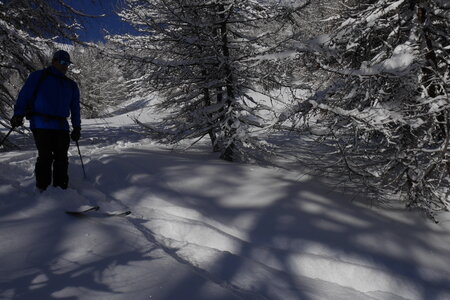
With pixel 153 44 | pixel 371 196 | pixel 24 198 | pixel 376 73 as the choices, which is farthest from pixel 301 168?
pixel 24 198

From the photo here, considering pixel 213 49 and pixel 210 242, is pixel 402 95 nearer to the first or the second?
pixel 210 242

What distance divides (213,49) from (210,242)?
4.72 meters

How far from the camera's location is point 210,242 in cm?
329

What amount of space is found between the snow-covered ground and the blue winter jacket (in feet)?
2.94

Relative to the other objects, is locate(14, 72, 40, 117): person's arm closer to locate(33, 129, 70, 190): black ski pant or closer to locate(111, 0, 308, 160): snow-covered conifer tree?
locate(33, 129, 70, 190): black ski pant

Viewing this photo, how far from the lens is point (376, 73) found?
3.75 metres

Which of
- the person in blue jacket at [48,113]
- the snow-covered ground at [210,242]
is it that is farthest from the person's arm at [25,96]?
the snow-covered ground at [210,242]

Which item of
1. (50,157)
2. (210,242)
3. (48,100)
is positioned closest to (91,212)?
(50,157)

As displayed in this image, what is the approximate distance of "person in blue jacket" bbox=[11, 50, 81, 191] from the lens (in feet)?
13.2

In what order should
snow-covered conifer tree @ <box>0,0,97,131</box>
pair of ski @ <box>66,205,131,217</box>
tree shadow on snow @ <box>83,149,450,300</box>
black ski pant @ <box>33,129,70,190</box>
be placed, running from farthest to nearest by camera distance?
snow-covered conifer tree @ <box>0,0,97,131</box>
black ski pant @ <box>33,129,70,190</box>
pair of ski @ <box>66,205,131,217</box>
tree shadow on snow @ <box>83,149,450,300</box>

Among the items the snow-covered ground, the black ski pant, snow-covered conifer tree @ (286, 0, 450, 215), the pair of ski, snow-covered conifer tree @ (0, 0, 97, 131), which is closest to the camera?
the snow-covered ground

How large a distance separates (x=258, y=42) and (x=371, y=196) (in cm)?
422

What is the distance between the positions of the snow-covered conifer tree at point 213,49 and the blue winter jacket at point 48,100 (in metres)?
2.78

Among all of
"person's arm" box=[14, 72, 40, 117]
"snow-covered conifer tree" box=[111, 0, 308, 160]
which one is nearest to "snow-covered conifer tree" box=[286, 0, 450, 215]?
"snow-covered conifer tree" box=[111, 0, 308, 160]
